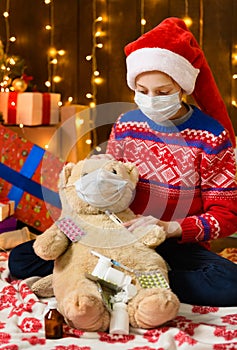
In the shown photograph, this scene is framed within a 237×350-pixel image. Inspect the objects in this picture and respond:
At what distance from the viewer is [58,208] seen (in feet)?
8.87

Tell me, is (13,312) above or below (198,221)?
below

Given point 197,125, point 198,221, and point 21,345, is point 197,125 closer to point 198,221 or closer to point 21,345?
point 198,221

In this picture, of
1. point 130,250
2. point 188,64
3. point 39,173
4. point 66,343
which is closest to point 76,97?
point 39,173

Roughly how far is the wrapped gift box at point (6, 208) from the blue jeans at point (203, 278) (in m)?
0.93

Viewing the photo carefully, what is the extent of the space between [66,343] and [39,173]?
1384 mm

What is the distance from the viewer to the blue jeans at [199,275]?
1763 millimetres

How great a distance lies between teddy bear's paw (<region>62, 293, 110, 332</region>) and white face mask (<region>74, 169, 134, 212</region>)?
0.95 feet

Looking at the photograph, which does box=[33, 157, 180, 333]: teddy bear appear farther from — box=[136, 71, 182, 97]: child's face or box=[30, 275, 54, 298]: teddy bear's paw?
box=[136, 71, 182, 97]: child's face

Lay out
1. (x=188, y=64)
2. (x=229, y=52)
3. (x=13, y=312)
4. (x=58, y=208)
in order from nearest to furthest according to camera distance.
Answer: (x=13, y=312) < (x=188, y=64) < (x=58, y=208) < (x=229, y=52)

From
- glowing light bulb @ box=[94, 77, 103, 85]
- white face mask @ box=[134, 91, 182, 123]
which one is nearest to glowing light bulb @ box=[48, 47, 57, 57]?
glowing light bulb @ box=[94, 77, 103, 85]

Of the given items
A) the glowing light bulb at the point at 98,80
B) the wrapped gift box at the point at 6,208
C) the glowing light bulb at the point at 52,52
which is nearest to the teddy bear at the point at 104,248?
the wrapped gift box at the point at 6,208

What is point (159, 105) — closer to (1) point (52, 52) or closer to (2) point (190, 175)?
(2) point (190, 175)

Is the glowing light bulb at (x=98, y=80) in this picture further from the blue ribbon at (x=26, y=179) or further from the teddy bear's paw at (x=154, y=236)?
the teddy bear's paw at (x=154, y=236)

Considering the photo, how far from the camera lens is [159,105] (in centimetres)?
186
